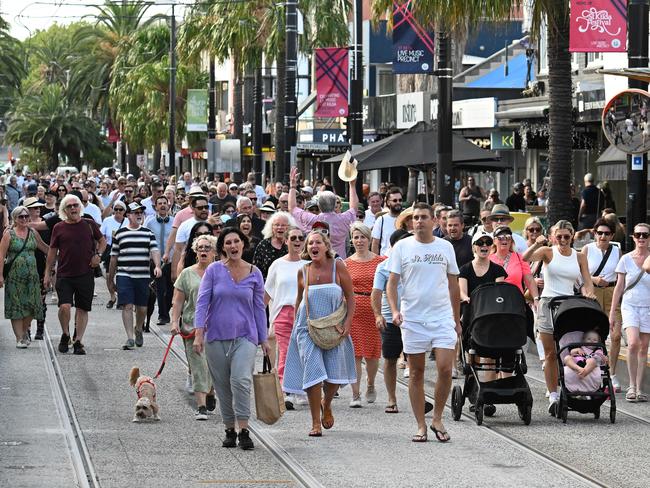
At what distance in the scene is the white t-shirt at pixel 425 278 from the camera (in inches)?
460

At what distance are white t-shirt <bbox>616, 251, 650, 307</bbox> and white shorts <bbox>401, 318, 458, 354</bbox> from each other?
3428 mm

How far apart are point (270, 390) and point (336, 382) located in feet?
2.84

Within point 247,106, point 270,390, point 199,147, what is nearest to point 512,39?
point 247,106

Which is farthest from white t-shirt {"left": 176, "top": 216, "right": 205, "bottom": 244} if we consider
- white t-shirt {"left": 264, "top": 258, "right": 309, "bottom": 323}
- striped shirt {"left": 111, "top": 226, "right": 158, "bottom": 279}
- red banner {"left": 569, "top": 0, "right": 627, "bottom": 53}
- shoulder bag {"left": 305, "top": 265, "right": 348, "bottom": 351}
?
shoulder bag {"left": 305, "top": 265, "right": 348, "bottom": 351}

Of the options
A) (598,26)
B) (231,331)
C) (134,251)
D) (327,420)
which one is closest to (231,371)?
(231,331)

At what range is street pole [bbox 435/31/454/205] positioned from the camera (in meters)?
23.7

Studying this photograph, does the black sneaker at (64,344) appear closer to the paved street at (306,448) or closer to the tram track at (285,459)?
the paved street at (306,448)

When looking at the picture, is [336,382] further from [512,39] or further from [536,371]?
[512,39]

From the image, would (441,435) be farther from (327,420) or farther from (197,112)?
(197,112)

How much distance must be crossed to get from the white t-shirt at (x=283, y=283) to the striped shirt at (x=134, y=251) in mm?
4547

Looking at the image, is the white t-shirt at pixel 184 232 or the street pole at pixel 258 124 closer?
the white t-shirt at pixel 184 232

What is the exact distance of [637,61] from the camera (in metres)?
18.2

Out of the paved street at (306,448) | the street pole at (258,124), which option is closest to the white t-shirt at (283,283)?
the paved street at (306,448)

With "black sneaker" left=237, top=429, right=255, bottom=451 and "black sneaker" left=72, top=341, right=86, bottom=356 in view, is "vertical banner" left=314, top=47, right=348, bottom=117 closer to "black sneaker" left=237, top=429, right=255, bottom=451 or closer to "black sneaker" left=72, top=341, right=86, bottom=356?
"black sneaker" left=72, top=341, right=86, bottom=356
